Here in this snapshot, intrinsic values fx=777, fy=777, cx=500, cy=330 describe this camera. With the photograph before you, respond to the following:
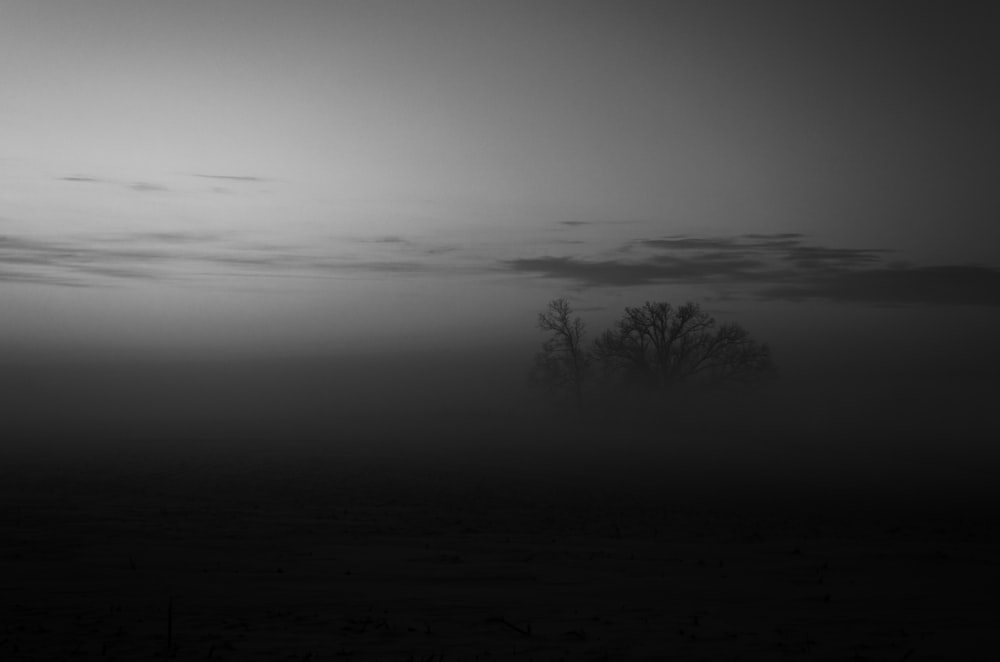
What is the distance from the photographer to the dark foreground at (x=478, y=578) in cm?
855

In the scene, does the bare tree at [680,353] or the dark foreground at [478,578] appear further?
the bare tree at [680,353]

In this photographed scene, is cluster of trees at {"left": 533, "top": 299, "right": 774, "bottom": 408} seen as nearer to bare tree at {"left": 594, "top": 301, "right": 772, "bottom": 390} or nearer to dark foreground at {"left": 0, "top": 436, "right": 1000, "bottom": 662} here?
bare tree at {"left": 594, "top": 301, "right": 772, "bottom": 390}

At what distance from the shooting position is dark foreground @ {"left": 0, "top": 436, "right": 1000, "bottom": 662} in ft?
28.0

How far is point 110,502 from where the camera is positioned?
1862 cm

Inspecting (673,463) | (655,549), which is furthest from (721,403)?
(655,549)

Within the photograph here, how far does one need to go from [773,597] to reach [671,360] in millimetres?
49860

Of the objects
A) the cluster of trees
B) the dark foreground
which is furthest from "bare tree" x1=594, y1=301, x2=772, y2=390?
the dark foreground

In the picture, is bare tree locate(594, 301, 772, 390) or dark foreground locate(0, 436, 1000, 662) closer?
dark foreground locate(0, 436, 1000, 662)

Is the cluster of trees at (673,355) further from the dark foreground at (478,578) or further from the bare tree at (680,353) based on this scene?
the dark foreground at (478,578)

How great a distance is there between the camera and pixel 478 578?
1188 centimetres

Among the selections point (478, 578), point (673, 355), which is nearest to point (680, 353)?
point (673, 355)

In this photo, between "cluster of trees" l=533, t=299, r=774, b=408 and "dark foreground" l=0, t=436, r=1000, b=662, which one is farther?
"cluster of trees" l=533, t=299, r=774, b=408

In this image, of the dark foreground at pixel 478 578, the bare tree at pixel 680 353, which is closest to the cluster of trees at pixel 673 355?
the bare tree at pixel 680 353

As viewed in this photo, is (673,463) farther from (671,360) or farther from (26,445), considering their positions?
A: (26,445)
